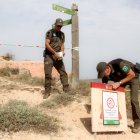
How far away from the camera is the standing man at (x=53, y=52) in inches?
358

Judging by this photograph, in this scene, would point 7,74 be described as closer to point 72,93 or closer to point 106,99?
point 72,93

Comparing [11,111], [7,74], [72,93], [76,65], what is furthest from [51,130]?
[7,74]

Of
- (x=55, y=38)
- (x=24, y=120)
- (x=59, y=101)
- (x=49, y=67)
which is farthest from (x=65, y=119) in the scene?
(x=55, y=38)

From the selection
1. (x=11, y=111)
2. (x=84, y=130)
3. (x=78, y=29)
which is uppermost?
(x=78, y=29)

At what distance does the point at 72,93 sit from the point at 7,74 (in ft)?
13.3

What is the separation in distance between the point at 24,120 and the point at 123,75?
7.00 ft

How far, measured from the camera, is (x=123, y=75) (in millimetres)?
7848

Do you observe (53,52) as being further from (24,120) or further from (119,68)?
(24,120)

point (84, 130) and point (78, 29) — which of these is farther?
point (78, 29)

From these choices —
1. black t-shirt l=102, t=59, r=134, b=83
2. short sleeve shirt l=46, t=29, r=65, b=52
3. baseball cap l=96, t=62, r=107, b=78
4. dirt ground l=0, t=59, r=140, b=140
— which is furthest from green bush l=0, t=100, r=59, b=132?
short sleeve shirt l=46, t=29, r=65, b=52

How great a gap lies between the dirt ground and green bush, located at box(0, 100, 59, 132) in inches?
4.9

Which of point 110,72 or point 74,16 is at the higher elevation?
point 74,16

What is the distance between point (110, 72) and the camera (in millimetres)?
7793

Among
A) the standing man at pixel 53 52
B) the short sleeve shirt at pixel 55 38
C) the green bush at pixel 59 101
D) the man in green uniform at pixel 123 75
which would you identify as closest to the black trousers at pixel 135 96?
the man in green uniform at pixel 123 75
